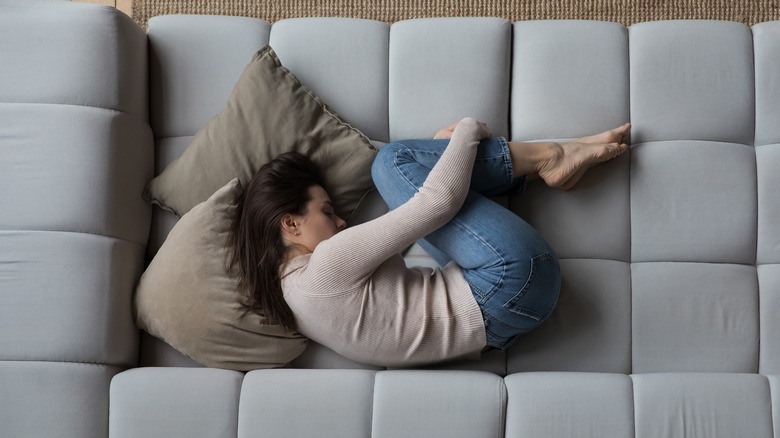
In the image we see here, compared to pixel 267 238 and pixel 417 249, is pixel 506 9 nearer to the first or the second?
pixel 417 249

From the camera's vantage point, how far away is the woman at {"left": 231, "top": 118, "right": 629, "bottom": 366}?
5.68ft

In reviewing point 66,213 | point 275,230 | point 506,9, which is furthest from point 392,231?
point 506,9

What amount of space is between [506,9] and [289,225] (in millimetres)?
1100

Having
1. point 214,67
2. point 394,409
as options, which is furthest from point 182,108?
point 394,409

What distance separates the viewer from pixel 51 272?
1.83 metres

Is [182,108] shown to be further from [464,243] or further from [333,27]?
[464,243]

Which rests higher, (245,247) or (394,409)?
(245,247)

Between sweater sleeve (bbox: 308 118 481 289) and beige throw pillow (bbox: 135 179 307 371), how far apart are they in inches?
9.4

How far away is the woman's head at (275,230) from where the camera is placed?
5.88 ft

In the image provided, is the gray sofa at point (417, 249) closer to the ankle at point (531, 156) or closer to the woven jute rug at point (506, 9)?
the ankle at point (531, 156)

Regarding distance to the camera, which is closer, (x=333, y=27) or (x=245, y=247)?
(x=245, y=247)

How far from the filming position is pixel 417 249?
2014mm

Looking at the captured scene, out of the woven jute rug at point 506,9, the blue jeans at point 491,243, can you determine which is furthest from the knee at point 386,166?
the woven jute rug at point 506,9

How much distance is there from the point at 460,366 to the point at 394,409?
0.85ft
